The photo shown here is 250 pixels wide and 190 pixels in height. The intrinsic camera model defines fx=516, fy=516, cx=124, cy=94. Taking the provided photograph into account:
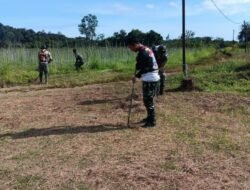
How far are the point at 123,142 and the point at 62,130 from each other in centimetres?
161

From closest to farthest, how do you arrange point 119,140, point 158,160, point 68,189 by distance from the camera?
point 68,189 → point 158,160 → point 119,140

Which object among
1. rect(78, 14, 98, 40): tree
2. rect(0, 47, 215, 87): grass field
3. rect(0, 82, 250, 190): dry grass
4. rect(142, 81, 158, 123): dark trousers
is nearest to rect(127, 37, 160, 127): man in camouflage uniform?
rect(142, 81, 158, 123): dark trousers

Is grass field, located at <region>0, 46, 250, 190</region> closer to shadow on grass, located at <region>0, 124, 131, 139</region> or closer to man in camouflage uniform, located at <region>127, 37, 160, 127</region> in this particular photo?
shadow on grass, located at <region>0, 124, 131, 139</region>

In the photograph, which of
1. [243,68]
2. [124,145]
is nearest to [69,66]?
[243,68]

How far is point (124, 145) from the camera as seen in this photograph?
843 centimetres

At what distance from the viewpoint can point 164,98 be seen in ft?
42.2

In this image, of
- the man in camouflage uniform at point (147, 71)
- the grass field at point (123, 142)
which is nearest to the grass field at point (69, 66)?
the grass field at point (123, 142)

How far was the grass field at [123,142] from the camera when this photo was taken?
6711mm

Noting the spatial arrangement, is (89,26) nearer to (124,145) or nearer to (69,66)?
(69,66)

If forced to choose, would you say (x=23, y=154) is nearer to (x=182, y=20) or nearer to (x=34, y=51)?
(x=182, y=20)

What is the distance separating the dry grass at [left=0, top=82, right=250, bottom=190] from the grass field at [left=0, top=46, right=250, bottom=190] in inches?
0.5

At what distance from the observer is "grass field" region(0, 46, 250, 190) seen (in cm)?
671

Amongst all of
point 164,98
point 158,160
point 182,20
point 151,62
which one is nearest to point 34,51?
point 182,20

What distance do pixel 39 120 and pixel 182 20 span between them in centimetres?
759
